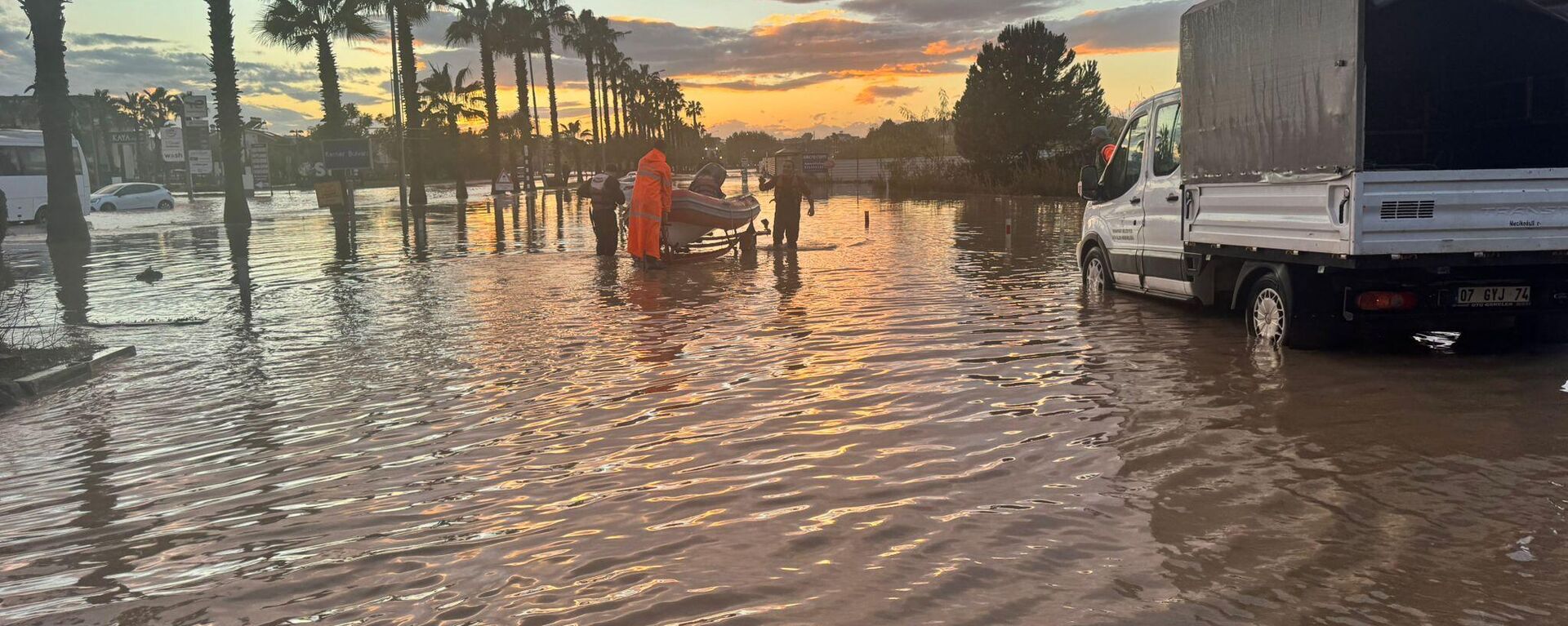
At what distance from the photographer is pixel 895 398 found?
704 cm

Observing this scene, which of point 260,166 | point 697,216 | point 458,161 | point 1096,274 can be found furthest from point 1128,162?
point 260,166

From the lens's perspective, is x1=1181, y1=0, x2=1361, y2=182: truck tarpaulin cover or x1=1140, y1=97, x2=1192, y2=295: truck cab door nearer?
x1=1181, y1=0, x2=1361, y2=182: truck tarpaulin cover

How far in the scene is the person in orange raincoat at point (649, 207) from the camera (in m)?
16.0

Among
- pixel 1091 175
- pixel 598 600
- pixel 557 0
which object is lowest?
pixel 598 600

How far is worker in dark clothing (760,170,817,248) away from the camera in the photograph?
18516 millimetres

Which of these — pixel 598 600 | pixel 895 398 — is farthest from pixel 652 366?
pixel 598 600

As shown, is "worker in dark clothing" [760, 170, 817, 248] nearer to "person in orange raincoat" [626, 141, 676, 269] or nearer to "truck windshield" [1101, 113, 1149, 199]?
"person in orange raincoat" [626, 141, 676, 269]

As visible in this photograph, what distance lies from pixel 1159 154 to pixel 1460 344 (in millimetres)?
3061

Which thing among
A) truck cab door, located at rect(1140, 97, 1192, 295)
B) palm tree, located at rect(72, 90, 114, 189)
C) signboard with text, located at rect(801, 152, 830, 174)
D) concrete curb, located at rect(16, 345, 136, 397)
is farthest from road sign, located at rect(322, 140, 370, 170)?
palm tree, located at rect(72, 90, 114, 189)

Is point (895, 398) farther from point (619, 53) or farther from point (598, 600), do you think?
point (619, 53)

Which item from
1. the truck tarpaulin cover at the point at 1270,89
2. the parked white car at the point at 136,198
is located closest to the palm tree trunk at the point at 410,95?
the parked white car at the point at 136,198

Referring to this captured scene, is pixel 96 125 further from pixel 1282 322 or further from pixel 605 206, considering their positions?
pixel 1282 322

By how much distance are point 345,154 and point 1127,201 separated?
35372mm

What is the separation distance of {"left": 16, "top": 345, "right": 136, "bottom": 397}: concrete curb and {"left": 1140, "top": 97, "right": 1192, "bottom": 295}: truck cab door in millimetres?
8985
